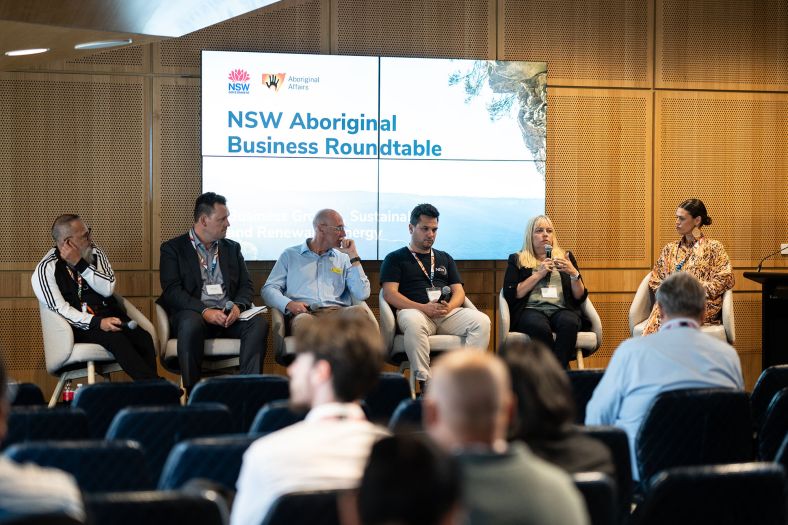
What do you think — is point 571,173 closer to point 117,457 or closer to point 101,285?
point 101,285

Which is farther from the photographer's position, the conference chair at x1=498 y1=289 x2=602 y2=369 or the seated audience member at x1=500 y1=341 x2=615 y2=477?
the conference chair at x1=498 y1=289 x2=602 y2=369

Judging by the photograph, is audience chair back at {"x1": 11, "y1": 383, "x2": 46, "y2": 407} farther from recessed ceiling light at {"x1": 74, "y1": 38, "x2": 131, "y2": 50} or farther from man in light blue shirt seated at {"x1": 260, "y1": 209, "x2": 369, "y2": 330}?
recessed ceiling light at {"x1": 74, "y1": 38, "x2": 131, "y2": 50}

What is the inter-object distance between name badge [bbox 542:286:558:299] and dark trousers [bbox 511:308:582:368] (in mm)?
154

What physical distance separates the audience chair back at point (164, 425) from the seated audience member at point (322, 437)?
2.92 ft

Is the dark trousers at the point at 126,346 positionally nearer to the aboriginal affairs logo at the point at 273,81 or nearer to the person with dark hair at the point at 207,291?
the person with dark hair at the point at 207,291

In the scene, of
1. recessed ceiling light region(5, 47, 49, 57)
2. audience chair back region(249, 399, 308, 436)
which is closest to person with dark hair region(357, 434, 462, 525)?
audience chair back region(249, 399, 308, 436)

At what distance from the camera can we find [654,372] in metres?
4.01

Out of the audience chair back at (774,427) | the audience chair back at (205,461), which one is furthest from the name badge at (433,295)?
the audience chair back at (205,461)

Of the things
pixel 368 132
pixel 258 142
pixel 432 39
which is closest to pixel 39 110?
pixel 258 142

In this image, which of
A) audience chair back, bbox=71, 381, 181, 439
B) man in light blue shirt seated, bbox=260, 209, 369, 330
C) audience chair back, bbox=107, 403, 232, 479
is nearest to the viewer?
audience chair back, bbox=107, 403, 232, 479

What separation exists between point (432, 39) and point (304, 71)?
1136mm

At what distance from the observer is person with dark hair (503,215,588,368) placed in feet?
25.1

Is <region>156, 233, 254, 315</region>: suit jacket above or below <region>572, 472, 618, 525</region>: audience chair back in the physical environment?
above

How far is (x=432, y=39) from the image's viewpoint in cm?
868
